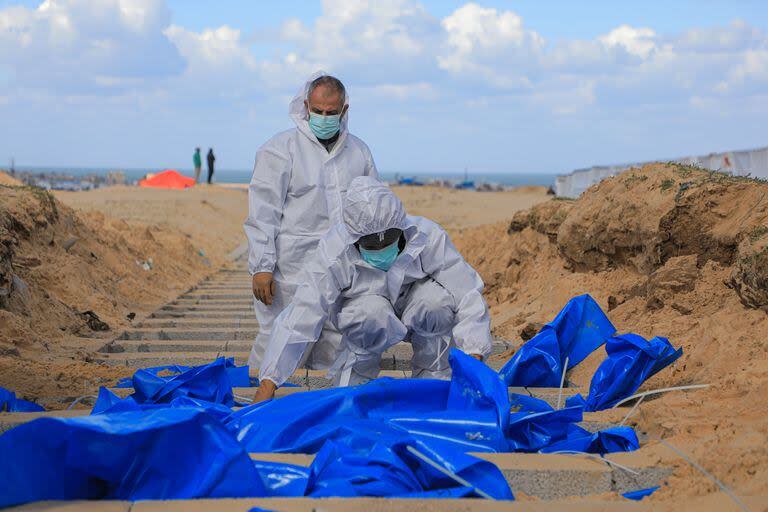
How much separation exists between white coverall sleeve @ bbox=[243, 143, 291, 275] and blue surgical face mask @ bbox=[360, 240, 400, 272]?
94 cm

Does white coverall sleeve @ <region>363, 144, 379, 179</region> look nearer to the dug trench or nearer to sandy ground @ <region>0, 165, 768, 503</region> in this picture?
the dug trench

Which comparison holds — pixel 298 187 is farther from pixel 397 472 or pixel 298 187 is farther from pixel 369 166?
pixel 397 472

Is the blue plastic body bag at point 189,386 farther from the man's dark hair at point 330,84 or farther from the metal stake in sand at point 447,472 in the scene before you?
the man's dark hair at point 330,84

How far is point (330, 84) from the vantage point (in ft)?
18.3

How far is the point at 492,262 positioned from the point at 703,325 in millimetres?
6408

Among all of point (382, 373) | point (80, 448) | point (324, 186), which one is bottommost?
point (382, 373)

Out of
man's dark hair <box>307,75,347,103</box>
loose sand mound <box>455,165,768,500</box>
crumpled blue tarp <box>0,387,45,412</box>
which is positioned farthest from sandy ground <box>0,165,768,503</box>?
man's dark hair <box>307,75,347,103</box>

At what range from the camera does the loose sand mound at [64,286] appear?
571 cm

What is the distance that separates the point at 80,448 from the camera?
3.11 meters

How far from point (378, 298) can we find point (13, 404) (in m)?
1.92

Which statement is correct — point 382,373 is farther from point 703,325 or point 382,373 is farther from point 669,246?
point 669,246

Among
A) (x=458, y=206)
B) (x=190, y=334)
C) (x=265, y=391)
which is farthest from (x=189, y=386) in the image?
(x=458, y=206)

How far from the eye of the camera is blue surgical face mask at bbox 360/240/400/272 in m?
4.69

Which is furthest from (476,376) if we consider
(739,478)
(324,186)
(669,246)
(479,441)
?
(669,246)
